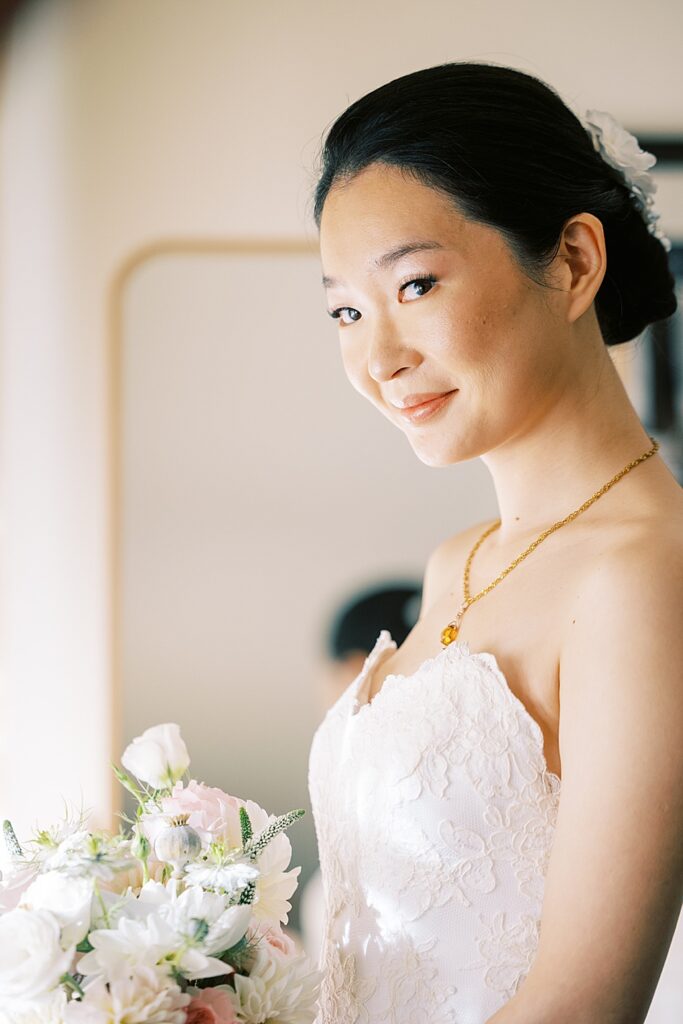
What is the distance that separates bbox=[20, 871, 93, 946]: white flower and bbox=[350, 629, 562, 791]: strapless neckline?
421 mm

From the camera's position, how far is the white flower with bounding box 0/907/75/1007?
790 millimetres

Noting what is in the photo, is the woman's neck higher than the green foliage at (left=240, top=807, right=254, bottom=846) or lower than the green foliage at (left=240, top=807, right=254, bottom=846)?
higher

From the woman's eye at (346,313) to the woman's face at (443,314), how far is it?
0.01 meters

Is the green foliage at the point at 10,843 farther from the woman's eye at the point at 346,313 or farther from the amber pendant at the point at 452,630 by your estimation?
the woman's eye at the point at 346,313

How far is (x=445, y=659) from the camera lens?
3.69ft

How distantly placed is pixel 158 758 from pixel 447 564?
563 mm

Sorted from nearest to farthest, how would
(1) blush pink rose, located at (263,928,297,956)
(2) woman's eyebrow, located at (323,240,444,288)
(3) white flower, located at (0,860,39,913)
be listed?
(3) white flower, located at (0,860,39,913) → (1) blush pink rose, located at (263,928,297,956) → (2) woman's eyebrow, located at (323,240,444,288)

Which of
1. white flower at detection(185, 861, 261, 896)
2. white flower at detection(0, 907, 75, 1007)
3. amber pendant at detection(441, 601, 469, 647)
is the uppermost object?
amber pendant at detection(441, 601, 469, 647)

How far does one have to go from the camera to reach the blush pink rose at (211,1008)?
848 mm

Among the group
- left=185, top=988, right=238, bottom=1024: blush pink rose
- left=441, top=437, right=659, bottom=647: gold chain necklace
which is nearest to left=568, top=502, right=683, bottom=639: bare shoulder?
left=441, top=437, right=659, bottom=647: gold chain necklace

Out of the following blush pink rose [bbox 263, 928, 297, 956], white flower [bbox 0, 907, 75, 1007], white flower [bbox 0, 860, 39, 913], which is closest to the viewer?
white flower [bbox 0, 907, 75, 1007]

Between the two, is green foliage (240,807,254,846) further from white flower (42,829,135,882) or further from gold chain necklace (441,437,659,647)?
gold chain necklace (441,437,659,647)

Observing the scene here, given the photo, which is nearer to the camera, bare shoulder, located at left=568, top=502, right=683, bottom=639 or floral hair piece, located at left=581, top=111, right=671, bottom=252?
bare shoulder, located at left=568, top=502, right=683, bottom=639

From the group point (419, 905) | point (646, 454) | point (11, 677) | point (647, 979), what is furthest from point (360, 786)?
point (11, 677)
